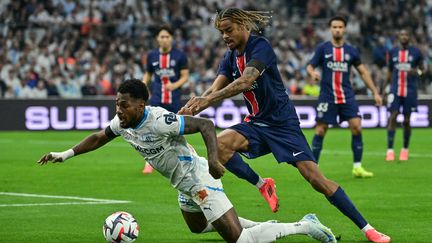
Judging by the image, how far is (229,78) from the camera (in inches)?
405

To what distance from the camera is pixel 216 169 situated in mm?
8227

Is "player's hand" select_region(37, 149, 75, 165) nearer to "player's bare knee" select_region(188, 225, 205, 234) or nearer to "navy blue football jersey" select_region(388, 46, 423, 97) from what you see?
"player's bare knee" select_region(188, 225, 205, 234)

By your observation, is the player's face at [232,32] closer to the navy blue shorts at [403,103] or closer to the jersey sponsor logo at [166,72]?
the jersey sponsor logo at [166,72]

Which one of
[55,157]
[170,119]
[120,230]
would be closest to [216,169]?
[170,119]

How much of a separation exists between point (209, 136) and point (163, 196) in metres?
5.40

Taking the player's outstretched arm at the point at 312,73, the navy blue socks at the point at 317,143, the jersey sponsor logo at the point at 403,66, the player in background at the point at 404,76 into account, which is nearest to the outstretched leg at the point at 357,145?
the navy blue socks at the point at 317,143

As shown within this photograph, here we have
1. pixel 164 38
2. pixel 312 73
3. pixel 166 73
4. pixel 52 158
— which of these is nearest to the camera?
pixel 52 158

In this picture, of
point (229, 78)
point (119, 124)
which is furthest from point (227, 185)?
point (119, 124)

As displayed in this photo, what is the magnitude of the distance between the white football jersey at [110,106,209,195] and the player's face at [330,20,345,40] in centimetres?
757

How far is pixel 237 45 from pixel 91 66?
69.4ft

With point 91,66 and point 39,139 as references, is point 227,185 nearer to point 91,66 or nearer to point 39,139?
point 39,139

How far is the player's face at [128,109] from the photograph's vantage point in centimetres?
861

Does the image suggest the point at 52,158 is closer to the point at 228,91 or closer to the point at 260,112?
the point at 228,91

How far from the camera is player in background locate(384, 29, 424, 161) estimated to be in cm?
2023
